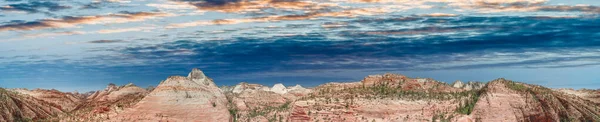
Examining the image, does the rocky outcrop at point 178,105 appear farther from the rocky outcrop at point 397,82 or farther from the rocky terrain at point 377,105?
the rocky outcrop at point 397,82

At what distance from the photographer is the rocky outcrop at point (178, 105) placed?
260 ft

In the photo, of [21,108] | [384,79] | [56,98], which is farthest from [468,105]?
[56,98]

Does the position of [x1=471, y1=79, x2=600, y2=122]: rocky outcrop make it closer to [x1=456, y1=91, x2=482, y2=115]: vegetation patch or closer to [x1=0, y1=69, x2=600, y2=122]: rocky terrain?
[x1=0, y1=69, x2=600, y2=122]: rocky terrain

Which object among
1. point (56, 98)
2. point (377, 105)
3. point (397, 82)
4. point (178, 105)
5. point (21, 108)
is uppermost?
point (56, 98)

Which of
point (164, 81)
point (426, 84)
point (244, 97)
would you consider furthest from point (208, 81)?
point (426, 84)

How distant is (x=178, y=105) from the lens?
269ft

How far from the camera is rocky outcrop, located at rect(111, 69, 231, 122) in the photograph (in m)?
79.2

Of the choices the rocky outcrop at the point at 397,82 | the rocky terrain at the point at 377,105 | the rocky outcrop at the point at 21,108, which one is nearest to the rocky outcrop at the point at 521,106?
the rocky terrain at the point at 377,105

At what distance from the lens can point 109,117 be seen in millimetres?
78000

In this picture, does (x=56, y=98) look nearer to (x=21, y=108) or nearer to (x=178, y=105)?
(x=21, y=108)

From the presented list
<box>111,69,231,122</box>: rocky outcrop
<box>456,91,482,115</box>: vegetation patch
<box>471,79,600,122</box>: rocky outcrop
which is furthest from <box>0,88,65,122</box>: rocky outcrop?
<box>471,79,600,122</box>: rocky outcrop

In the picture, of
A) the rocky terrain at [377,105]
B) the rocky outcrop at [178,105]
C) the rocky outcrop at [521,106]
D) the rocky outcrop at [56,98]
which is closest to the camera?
the rocky outcrop at [521,106]

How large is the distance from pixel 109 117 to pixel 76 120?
5.22 meters

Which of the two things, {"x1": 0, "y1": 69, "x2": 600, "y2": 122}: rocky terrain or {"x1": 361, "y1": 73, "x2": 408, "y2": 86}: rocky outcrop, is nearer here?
{"x1": 0, "y1": 69, "x2": 600, "y2": 122}: rocky terrain
